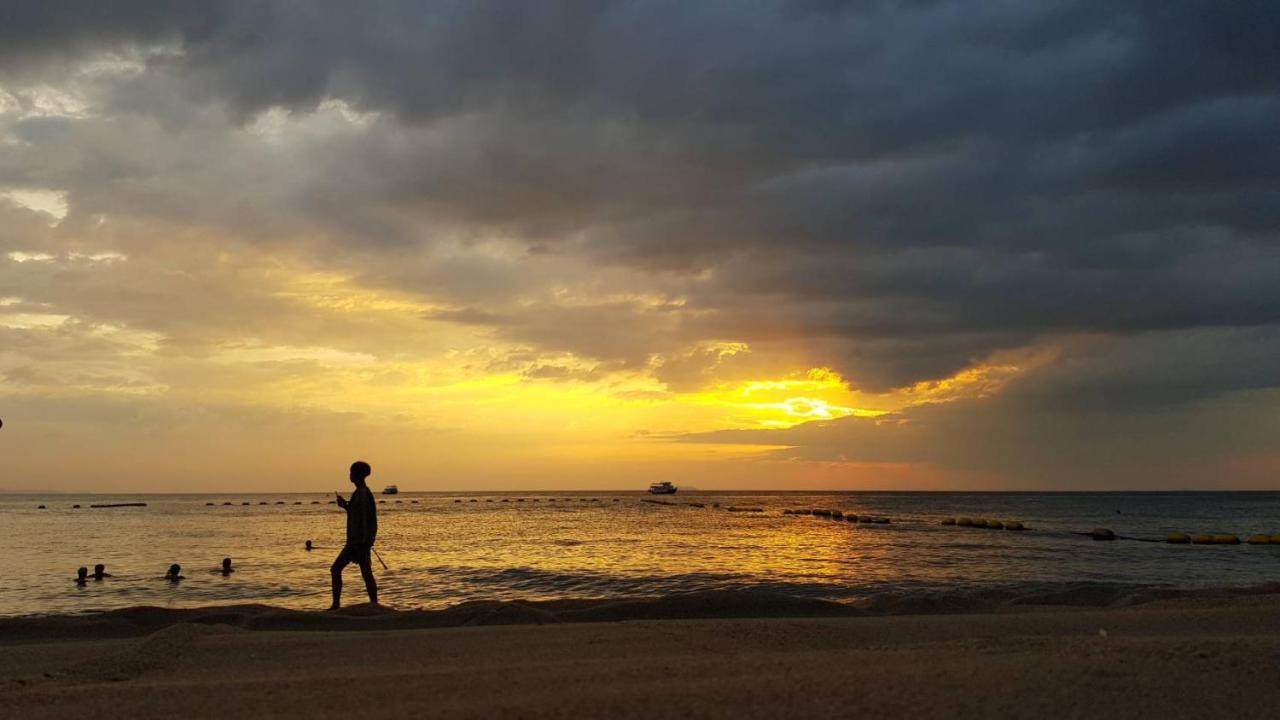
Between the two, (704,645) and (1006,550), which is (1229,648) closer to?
(704,645)

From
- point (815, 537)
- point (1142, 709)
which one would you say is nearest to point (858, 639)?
point (1142, 709)

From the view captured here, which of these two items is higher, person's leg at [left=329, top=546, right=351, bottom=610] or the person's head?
the person's head

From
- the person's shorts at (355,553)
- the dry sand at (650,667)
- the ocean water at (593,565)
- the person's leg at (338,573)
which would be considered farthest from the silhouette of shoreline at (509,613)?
the ocean water at (593,565)

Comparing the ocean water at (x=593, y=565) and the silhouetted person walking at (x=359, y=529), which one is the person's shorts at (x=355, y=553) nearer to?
the silhouetted person walking at (x=359, y=529)

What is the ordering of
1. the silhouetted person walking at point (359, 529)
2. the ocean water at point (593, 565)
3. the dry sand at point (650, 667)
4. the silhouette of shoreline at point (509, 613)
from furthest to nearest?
the ocean water at point (593, 565), the silhouetted person walking at point (359, 529), the silhouette of shoreline at point (509, 613), the dry sand at point (650, 667)

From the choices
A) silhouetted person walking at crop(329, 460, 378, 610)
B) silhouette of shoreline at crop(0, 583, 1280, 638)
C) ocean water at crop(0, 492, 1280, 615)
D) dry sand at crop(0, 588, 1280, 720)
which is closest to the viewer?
dry sand at crop(0, 588, 1280, 720)

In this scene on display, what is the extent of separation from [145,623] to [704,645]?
906 cm

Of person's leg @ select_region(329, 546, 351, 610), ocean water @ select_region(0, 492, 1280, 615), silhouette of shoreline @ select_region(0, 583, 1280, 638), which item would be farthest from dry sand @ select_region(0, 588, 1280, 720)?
ocean water @ select_region(0, 492, 1280, 615)

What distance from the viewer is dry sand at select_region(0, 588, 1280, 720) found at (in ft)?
19.0

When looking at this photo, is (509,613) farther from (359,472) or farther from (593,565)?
(593,565)

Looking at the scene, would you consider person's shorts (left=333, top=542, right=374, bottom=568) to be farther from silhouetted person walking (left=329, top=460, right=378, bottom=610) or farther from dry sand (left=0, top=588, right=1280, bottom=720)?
dry sand (left=0, top=588, right=1280, bottom=720)

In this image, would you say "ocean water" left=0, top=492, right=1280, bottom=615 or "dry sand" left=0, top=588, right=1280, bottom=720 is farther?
"ocean water" left=0, top=492, right=1280, bottom=615

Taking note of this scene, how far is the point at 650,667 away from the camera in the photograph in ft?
24.4

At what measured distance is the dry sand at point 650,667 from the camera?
579 cm
